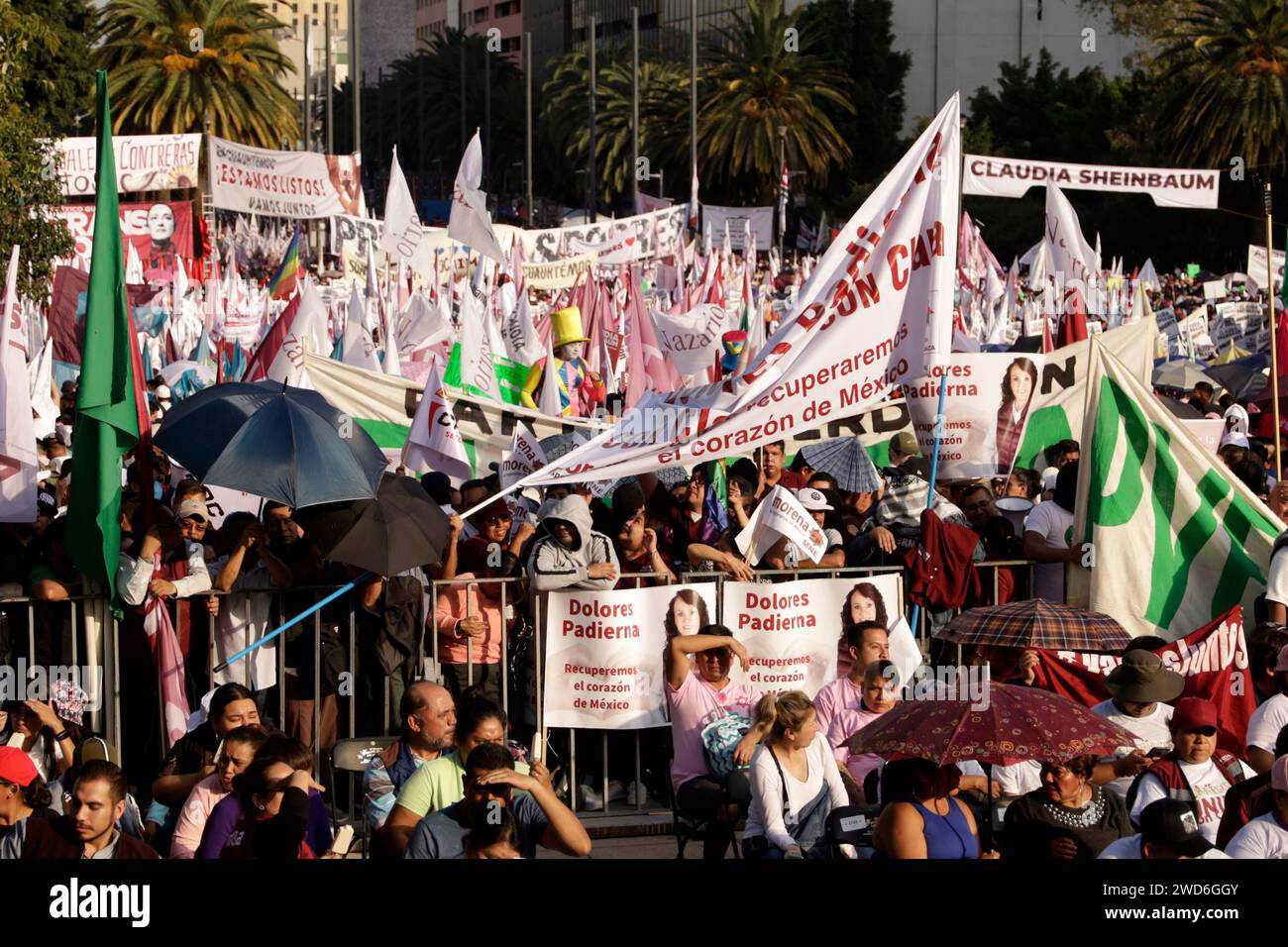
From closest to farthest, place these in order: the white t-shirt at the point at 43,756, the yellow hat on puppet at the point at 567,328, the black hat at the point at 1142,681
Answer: the white t-shirt at the point at 43,756 → the black hat at the point at 1142,681 → the yellow hat on puppet at the point at 567,328

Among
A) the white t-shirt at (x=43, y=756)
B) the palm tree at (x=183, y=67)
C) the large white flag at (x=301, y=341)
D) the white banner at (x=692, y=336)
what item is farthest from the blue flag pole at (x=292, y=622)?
the palm tree at (x=183, y=67)

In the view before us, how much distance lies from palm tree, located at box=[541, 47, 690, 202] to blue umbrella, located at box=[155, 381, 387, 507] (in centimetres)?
5513

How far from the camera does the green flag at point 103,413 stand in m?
7.60

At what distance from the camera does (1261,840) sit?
608 cm

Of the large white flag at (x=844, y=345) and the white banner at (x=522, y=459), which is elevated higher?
the large white flag at (x=844, y=345)

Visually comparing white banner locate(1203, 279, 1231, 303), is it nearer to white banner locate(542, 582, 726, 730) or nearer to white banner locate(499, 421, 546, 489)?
white banner locate(499, 421, 546, 489)

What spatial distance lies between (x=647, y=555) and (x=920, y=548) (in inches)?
47.3

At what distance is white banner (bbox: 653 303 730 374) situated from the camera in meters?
18.2

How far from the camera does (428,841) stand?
5.72m

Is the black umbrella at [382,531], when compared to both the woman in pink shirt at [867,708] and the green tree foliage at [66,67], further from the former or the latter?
the green tree foliage at [66,67]

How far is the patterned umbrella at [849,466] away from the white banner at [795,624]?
1605 mm

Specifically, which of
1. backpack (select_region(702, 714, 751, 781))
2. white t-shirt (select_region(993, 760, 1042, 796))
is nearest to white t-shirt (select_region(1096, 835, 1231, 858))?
white t-shirt (select_region(993, 760, 1042, 796))

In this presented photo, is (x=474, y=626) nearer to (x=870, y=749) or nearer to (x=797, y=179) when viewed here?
(x=870, y=749)
